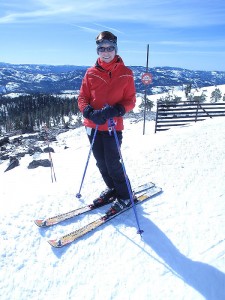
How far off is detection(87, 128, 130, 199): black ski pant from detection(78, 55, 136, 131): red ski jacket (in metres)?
0.20

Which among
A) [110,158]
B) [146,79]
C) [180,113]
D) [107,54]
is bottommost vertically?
[180,113]

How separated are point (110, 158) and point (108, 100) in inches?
38.2

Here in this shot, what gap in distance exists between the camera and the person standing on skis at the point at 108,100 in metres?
4.45

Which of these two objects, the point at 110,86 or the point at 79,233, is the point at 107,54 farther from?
the point at 79,233

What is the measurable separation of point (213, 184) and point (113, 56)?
3.20 meters

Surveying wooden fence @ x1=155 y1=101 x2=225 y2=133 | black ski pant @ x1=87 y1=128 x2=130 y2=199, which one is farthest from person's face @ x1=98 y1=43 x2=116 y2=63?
wooden fence @ x1=155 y1=101 x2=225 y2=133

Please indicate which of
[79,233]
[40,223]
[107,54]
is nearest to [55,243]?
[79,233]

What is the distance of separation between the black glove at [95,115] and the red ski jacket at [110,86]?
0.16 meters

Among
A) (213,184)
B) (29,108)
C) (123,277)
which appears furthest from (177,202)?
(29,108)

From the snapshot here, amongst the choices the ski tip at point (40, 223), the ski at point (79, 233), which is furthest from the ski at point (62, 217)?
the ski at point (79, 233)

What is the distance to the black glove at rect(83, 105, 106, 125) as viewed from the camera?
443cm

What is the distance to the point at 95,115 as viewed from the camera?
447cm

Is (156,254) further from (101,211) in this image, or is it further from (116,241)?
(101,211)

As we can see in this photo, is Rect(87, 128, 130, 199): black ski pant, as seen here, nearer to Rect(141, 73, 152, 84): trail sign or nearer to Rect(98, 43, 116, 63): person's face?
Rect(98, 43, 116, 63): person's face
